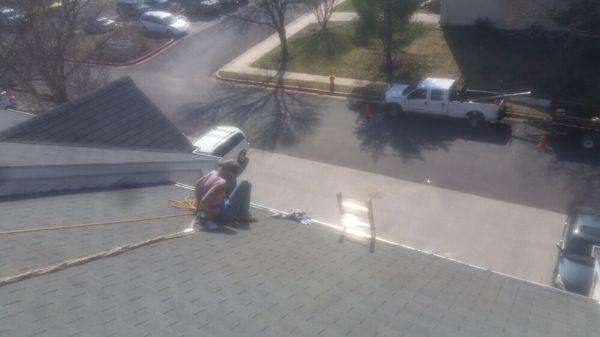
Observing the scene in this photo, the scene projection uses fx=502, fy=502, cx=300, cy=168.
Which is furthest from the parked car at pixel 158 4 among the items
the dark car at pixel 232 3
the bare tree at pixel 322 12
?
the bare tree at pixel 322 12

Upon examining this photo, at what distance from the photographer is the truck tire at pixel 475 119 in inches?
756

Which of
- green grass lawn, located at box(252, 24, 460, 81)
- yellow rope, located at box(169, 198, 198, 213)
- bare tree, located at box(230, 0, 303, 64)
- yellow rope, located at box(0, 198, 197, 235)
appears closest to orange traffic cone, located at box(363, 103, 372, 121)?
green grass lawn, located at box(252, 24, 460, 81)

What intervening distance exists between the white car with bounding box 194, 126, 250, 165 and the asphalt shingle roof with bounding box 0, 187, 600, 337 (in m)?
9.05

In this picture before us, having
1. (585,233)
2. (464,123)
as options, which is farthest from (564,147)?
(585,233)

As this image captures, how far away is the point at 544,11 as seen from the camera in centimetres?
2411

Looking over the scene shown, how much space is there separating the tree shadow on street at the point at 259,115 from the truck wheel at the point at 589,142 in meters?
9.91

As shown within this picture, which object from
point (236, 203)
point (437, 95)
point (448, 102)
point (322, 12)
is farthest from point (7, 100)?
point (236, 203)

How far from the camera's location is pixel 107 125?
36.5 feet

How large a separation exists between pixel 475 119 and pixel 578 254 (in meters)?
8.44

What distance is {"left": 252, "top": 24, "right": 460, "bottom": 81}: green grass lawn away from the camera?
80.1 feet

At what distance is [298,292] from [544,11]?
23.6m

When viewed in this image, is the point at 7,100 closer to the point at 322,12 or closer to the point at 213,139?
the point at 213,139

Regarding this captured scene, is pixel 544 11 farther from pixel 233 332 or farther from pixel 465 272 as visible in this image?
pixel 233 332

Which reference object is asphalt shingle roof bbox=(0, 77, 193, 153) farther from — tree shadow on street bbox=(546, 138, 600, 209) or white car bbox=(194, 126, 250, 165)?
tree shadow on street bbox=(546, 138, 600, 209)
